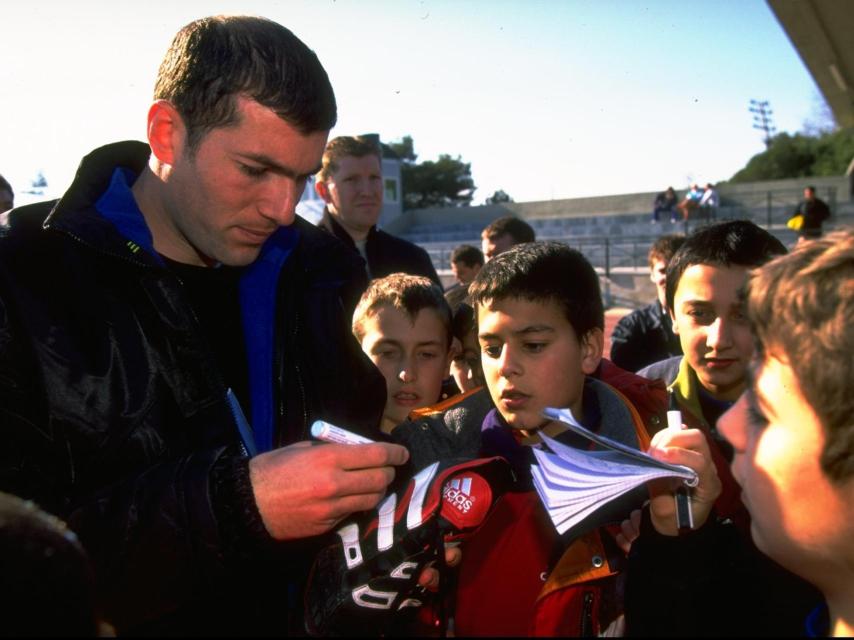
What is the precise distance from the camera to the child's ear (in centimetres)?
228

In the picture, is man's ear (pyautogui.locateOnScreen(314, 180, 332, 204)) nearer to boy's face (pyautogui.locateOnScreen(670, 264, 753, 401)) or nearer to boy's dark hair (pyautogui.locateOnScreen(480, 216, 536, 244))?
boy's dark hair (pyautogui.locateOnScreen(480, 216, 536, 244))

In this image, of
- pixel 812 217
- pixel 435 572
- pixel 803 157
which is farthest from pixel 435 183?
pixel 435 572

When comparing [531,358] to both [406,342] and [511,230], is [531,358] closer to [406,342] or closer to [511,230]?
[406,342]

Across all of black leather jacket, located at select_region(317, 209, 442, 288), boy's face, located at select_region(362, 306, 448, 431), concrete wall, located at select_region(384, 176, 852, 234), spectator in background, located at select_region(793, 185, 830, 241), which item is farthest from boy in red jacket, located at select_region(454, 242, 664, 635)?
concrete wall, located at select_region(384, 176, 852, 234)

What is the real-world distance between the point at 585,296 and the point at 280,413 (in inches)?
43.5

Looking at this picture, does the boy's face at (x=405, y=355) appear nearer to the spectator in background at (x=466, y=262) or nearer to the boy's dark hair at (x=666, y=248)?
the boy's dark hair at (x=666, y=248)

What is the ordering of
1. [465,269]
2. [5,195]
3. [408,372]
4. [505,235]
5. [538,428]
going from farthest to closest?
[465,269] → [505,235] → [5,195] → [408,372] → [538,428]

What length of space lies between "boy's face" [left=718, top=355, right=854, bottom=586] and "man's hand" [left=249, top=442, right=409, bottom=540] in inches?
25.6

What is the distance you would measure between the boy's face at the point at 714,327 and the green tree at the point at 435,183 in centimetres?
5649

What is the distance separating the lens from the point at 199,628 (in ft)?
4.83

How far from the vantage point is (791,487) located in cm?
114

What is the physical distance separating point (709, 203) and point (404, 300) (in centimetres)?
2233

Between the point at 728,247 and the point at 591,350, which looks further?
the point at 728,247

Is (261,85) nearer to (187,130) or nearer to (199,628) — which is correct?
(187,130)
